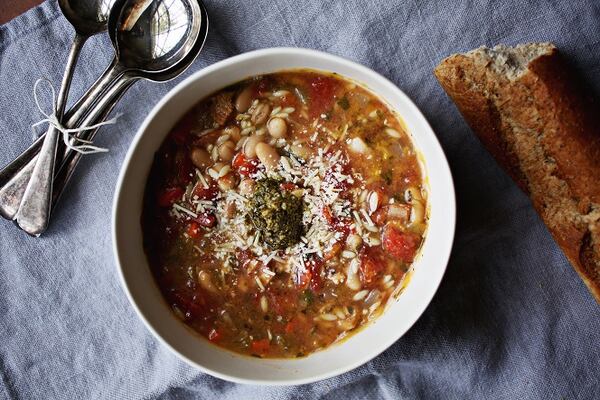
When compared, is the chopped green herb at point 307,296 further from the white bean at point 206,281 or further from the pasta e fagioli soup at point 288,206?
the white bean at point 206,281

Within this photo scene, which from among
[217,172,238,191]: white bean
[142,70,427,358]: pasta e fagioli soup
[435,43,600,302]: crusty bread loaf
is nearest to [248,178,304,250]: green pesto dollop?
[142,70,427,358]: pasta e fagioli soup

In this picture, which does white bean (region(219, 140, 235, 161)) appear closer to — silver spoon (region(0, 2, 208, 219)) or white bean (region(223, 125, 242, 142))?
white bean (region(223, 125, 242, 142))

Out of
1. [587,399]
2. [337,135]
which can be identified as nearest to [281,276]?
[337,135]

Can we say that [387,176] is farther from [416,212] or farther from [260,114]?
[260,114]

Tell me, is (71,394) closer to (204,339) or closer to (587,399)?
(204,339)

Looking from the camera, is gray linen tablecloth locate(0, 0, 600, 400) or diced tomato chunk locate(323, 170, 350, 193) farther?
gray linen tablecloth locate(0, 0, 600, 400)

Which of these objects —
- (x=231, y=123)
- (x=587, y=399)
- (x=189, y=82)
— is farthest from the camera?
(x=587, y=399)

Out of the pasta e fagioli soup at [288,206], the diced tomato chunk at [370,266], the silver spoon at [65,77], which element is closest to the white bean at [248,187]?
the pasta e fagioli soup at [288,206]
